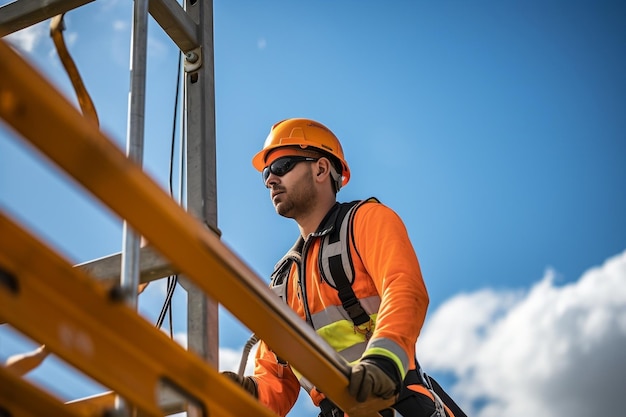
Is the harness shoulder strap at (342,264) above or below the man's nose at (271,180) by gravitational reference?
below

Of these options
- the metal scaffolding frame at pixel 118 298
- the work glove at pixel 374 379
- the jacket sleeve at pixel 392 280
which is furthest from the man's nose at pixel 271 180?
the metal scaffolding frame at pixel 118 298

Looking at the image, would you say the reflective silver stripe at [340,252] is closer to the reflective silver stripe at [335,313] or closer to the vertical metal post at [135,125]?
the reflective silver stripe at [335,313]

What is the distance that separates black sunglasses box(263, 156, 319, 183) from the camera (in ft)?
Answer: 15.9

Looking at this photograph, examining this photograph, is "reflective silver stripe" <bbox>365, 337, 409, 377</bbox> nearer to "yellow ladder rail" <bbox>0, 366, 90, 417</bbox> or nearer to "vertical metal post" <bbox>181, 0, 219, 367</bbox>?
"vertical metal post" <bbox>181, 0, 219, 367</bbox>

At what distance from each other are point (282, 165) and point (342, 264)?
1001 millimetres

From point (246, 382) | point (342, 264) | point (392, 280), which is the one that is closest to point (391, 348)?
point (392, 280)

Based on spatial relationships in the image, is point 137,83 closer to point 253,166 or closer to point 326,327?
point 326,327

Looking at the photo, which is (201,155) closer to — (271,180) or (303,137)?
(271,180)

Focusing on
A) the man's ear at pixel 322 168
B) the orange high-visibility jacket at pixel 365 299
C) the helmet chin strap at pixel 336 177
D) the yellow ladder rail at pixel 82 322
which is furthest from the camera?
the helmet chin strap at pixel 336 177

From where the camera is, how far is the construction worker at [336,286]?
343 cm

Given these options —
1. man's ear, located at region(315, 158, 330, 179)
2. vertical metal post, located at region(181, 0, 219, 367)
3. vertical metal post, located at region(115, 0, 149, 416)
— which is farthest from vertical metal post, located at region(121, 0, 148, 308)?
man's ear, located at region(315, 158, 330, 179)

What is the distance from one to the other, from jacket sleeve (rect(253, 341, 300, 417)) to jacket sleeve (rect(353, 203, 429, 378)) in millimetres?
A: 920

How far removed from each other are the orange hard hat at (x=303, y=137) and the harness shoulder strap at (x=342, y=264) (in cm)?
80

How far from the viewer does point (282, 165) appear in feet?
16.0
